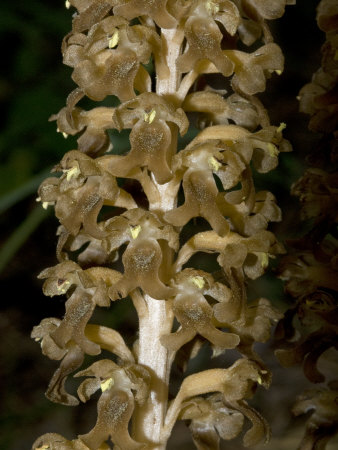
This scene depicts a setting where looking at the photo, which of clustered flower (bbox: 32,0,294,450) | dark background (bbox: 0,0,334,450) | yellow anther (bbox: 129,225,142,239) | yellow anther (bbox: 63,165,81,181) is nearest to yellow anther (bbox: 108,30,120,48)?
clustered flower (bbox: 32,0,294,450)

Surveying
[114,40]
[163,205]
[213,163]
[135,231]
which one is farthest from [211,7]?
[135,231]

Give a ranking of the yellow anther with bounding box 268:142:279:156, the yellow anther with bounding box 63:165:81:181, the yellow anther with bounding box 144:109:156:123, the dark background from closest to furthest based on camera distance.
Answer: the yellow anther with bounding box 144:109:156:123 → the yellow anther with bounding box 63:165:81:181 → the yellow anther with bounding box 268:142:279:156 → the dark background

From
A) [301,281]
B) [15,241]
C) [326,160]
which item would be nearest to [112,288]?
Answer: [301,281]

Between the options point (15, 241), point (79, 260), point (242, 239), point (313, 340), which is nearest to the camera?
point (242, 239)

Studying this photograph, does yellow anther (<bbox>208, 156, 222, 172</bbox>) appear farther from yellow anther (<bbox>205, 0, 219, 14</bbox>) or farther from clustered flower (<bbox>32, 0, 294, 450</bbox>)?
yellow anther (<bbox>205, 0, 219, 14</bbox>)

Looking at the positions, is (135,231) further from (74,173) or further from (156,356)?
(156,356)

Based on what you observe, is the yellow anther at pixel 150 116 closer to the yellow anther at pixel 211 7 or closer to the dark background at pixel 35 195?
the yellow anther at pixel 211 7

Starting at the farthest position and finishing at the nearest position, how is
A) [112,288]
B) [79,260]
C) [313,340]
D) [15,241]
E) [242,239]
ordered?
[15,241] < [313,340] < [79,260] < [242,239] < [112,288]

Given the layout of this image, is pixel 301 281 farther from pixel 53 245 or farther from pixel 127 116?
pixel 53 245
